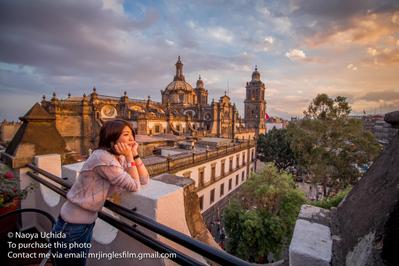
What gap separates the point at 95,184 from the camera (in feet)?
5.35

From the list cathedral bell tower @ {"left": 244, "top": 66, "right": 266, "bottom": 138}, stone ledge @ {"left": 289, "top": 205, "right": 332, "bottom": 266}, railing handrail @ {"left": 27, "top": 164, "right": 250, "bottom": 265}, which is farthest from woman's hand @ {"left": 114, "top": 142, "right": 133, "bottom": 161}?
cathedral bell tower @ {"left": 244, "top": 66, "right": 266, "bottom": 138}

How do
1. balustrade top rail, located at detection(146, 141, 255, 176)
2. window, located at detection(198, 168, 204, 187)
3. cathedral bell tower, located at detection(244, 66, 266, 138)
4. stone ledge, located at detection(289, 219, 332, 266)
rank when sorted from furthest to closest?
cathedral bell tower, located at detection(244, 66, 266, 138) < window, located at detection(198, 168, 204, 187) < balustrade top rail, located at detection(146, 141, 255, 176) < stone ledge, located at detection(289, 219, 332, 266)

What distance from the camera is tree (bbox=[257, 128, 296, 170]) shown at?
27.9 metres

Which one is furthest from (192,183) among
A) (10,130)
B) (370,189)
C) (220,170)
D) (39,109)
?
(10,130)

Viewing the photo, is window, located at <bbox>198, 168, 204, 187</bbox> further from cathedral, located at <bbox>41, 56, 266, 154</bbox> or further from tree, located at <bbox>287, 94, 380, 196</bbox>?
cathedral, located at <bbox>41, 56, 266, 154</bbox>

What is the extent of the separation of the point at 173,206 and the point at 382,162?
1986 millimetres

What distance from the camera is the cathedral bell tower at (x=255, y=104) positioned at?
1912 inches

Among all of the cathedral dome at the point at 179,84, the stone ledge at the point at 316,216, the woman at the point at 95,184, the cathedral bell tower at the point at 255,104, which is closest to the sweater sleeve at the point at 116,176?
the woman at the point at 95,184

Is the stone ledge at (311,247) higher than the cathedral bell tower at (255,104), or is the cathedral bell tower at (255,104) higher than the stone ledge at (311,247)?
the cathedral bell tower at (255,104)

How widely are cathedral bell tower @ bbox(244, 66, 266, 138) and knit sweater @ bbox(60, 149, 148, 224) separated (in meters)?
48.9

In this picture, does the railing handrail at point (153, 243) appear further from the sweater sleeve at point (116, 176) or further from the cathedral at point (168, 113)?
the cathedral at point (168, 113)

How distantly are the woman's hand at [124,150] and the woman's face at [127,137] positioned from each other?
4 centimetres

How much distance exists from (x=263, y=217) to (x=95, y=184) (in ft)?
31.8

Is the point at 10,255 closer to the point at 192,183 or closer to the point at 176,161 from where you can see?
the point at 192,183
